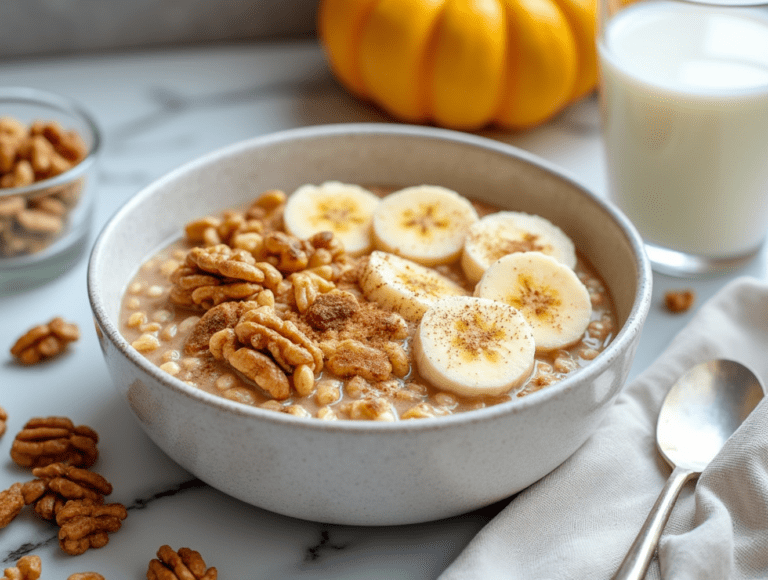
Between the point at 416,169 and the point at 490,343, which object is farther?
the point at 416,169

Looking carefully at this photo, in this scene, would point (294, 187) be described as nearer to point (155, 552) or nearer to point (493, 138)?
point (493, 138)

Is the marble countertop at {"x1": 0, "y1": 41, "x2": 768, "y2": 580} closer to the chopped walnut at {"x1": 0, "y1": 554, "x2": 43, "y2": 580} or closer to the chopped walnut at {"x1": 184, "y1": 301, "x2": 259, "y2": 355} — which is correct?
the chopped walnut at {"x1": 0, "y1": 554, "x2": 43, "y2": 580}

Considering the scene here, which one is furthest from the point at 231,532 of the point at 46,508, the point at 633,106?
the point at 633,106

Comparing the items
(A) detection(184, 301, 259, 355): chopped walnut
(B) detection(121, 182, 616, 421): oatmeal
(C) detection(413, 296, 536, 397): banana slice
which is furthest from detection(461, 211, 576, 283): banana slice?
(A) detection(184, 301, 259, 355): chopped walnut

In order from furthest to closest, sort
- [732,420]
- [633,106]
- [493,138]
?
[493,138]
[633,106]
[732,420]

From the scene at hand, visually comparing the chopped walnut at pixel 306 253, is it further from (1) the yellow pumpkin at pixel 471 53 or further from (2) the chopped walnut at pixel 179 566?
(1) the yellow pumpkin at pixel 471 53

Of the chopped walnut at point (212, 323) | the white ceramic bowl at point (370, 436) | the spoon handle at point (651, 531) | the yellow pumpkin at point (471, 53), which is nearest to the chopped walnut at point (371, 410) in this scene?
the white ceramic bowl at point (370, 436)

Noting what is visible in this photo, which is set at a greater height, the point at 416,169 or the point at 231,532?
the point at 416,169
